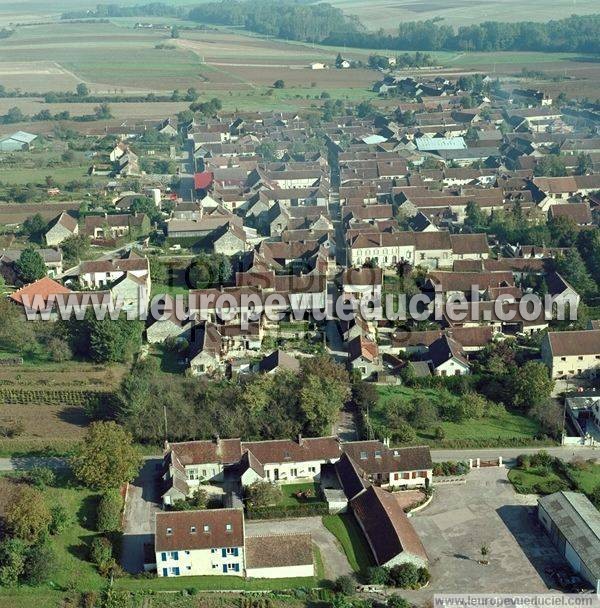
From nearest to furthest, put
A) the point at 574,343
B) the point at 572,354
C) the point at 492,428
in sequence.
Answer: the point at 492,428 → the point at 572,354 → the point at 574,343

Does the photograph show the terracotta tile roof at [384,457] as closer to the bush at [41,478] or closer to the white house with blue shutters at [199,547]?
the white house with blue shutters at [199,547]

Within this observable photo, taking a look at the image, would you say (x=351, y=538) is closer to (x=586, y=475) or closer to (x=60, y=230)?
(x=586, y=475)

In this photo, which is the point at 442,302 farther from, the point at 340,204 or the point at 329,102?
the point at 329,102

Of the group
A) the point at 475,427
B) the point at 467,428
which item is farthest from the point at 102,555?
the point at 475,427

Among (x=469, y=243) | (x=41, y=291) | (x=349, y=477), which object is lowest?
(x=349, y=477)

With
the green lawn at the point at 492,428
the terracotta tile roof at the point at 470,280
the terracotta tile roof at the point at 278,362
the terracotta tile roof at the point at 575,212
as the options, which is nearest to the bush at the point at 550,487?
the green lawn at the point at 492,428
